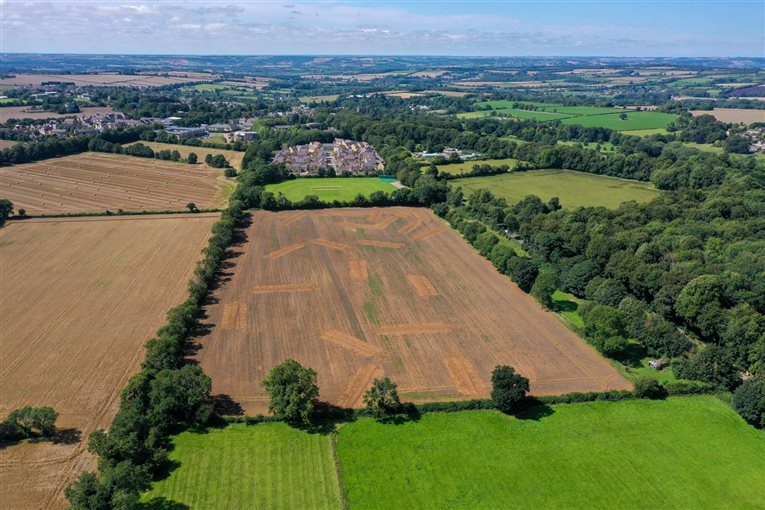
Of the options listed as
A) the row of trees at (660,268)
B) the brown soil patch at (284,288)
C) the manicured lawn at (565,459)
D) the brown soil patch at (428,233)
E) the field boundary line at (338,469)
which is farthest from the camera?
the brown soil patch at (428,233)

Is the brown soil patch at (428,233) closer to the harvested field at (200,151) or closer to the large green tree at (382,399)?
the large green tree at (382,399)

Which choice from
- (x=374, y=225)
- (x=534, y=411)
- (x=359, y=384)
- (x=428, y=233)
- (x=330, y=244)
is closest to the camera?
(x=534, y=411)

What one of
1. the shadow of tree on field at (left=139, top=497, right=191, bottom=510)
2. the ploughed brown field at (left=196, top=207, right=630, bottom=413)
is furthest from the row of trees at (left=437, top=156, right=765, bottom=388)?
the shadow of tree on field at (left=139, top=497, right=191, bottom=510)

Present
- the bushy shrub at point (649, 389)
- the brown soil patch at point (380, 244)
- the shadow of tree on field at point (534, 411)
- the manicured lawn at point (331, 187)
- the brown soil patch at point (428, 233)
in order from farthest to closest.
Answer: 1. the manicured lawn at point (331, 187)
2. the brown soil patch at point (428, 233)
3. the brown soil patch at point (380, 244)
4. the bushy shrub at point (649, 389)
5. the shadow of tree on field at point (534, 411)

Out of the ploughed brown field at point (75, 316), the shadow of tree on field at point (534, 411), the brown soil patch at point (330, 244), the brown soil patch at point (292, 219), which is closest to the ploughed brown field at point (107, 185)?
the ploughed brown field at point (75, 316)

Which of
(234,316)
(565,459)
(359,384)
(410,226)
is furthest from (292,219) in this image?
(565,459)

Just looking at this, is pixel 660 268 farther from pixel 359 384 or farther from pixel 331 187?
pixel 331 187

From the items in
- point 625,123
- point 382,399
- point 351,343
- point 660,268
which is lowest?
point 351,343
